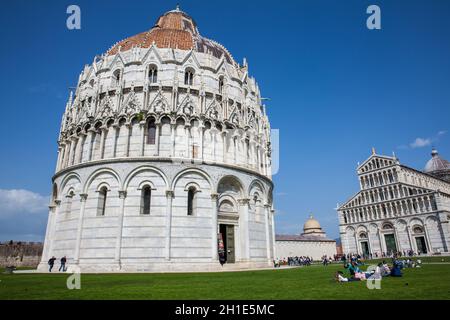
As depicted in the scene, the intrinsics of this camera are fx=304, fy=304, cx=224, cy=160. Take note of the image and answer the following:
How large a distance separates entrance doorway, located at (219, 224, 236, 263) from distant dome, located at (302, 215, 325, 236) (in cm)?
6322

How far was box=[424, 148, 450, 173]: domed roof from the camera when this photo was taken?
8562 cm

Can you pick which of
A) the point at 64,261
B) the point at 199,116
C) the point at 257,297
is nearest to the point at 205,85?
the point at 199,116

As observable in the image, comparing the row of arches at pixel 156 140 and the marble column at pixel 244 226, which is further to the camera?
the marble column at pixel 244 226

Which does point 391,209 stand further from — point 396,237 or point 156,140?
point 156,140

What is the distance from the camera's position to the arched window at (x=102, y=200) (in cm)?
2389

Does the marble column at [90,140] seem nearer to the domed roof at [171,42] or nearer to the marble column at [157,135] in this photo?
the marble column at [157,135]

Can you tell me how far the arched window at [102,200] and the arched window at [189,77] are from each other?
11770 millimetres

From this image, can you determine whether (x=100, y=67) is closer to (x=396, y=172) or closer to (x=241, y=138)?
(x=241, y=138)

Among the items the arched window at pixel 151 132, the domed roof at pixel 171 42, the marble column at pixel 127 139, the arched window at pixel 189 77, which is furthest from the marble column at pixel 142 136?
the domed roof at pixel 171 42

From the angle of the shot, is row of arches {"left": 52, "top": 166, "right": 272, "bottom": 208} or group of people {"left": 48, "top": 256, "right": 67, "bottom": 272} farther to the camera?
row of arches {"left": 52, "top": 166, "right": 272, "bottom": 208}

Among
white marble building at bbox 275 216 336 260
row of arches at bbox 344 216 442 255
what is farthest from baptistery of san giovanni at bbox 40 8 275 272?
row of arches at bbox 344 216 442 255

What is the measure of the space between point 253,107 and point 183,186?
509 inches

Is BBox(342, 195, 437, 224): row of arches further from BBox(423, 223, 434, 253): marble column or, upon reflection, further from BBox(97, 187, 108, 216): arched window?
BBox(97, 187, 108, 216): arched window
